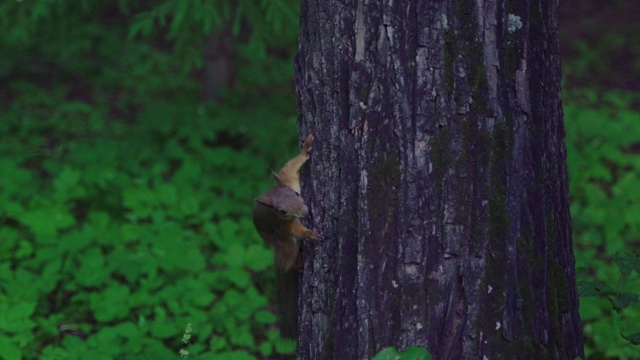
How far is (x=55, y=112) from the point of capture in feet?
24.5

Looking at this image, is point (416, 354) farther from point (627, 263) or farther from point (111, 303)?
point (111, 303)

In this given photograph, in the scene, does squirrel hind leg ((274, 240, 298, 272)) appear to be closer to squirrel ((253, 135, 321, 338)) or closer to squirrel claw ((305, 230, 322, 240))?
squirrel ((253, 135, 321, 338))

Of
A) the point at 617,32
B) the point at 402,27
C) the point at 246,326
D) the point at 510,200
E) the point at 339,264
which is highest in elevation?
the point at 617,32

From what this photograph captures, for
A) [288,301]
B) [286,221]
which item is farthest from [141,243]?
[286,221]

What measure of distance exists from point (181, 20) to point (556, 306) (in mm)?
3473

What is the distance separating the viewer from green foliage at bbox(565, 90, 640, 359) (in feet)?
12.3

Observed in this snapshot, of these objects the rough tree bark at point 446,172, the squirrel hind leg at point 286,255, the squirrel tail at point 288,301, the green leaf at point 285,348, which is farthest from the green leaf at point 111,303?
the rough tree bark at point 446,172

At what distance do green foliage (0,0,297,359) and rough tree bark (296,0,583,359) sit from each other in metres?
1.39

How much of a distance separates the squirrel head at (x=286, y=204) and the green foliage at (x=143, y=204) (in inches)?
45.0

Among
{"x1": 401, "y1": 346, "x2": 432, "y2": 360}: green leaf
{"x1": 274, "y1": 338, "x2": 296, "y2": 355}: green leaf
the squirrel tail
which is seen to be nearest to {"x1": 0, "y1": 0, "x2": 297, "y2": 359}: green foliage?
{"x1": 274, "y1": 338, "x2": 296, "y2": 355}: green leaf

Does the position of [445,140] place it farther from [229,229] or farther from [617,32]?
[617,32]

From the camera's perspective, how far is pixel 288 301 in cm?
279

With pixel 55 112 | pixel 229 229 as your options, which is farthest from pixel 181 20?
pixel 55 112

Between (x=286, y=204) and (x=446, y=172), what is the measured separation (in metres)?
0.55
